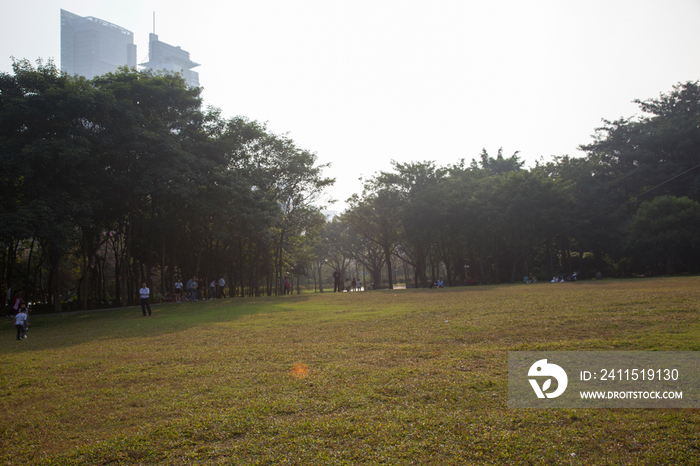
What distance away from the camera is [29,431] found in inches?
193

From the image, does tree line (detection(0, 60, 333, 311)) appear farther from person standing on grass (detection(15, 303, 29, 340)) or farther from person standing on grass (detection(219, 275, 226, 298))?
person standing on grass (detection(15, 303, 29, 340))

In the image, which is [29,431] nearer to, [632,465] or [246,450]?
[246,450]

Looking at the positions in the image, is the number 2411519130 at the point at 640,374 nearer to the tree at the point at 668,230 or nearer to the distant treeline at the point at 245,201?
the distant treeline at the point at 245,201

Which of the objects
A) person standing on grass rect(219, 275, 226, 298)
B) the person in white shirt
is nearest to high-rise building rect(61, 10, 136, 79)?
person standing on grass rect(219, 275, 226, 298)

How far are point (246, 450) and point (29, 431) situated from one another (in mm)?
2823

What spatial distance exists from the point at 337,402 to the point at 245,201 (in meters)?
23.4

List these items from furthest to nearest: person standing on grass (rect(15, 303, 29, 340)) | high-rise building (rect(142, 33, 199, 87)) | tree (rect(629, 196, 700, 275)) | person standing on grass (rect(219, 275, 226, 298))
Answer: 1. high-rise building (rect(142, 33, 199, 87))
2. tree (rect(629, 196, 700, 275))
3. person standing on grass (rect(219, 275, 226, 298))
4. person standing on grass (rect(15, 303, 29, 340))

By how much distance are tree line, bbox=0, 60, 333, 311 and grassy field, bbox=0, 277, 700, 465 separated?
11.3m

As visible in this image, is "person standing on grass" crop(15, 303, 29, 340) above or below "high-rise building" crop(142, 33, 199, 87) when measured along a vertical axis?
below

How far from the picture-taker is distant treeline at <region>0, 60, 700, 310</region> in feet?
65.4

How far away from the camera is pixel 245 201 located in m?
27.3

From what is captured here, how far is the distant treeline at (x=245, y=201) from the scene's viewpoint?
65.4ft

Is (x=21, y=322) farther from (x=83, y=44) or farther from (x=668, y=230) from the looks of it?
(x=83, y=44)

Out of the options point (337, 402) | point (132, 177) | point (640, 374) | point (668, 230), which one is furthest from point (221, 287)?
point (668, 230)
